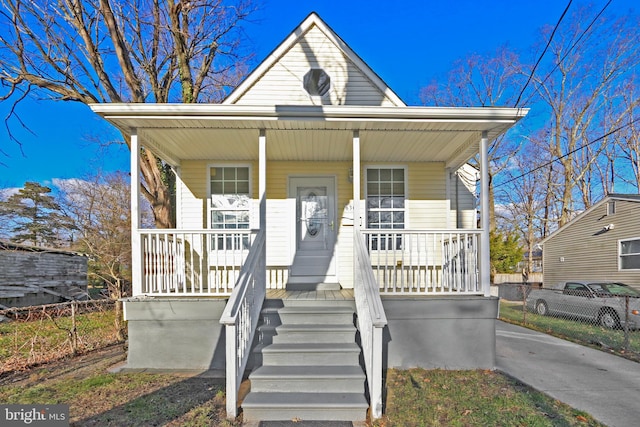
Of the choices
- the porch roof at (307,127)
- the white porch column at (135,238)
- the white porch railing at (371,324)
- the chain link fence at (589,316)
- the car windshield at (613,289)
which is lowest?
the chain link fence at (589,316)

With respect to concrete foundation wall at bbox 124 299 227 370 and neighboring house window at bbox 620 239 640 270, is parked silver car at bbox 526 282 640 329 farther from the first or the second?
concrete foundation wall at bbox 124 299 227 370

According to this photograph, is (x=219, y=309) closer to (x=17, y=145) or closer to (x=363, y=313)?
(x=363, y=313)

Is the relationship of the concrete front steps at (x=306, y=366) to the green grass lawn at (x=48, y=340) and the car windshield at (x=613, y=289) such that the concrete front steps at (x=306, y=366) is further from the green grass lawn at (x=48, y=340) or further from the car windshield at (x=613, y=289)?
the car windshield at (x=613, y=289)

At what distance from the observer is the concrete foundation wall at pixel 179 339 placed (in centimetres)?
494

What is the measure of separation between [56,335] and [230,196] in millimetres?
4551

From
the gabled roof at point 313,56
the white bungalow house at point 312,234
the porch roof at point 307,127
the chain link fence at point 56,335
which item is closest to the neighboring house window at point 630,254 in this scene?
the white bungalow house at point 312,234

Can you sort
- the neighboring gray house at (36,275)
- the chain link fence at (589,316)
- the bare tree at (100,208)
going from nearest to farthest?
the chain link fence at (589,316), the neighboring gray house at (36,275), the bare tree at (100,208)

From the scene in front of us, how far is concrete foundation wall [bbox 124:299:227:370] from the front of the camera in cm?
494

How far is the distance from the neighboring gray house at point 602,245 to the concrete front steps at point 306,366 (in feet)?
40.1

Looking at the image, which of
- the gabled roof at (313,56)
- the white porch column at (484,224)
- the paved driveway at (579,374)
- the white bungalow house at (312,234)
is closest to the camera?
the paved driveway at (579,374)

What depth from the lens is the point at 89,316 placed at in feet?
22.8

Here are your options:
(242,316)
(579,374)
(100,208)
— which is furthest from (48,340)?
(100,208)

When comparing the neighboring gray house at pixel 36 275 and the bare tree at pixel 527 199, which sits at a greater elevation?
the bare tree at pixel 527 199

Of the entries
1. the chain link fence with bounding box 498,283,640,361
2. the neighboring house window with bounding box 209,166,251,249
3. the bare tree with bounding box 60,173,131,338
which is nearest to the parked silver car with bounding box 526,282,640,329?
the chain link fence with bounding box 498,283,640,361
